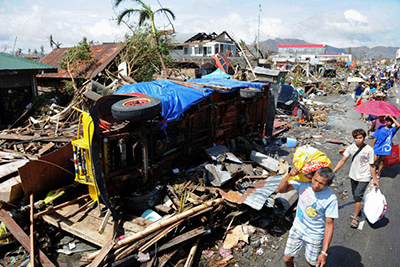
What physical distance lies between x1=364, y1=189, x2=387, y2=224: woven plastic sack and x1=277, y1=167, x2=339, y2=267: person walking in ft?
8.98

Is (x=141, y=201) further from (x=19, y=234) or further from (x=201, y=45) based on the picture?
(x=201, y=45)

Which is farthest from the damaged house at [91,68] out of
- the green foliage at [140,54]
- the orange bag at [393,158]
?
the orange bag at [393,158]

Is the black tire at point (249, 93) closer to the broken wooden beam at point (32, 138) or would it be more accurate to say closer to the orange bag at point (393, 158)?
the orange bag at point (393, 158)

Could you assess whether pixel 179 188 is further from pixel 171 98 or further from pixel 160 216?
pixel 171 98

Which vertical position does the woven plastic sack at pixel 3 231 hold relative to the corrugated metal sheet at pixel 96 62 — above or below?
below

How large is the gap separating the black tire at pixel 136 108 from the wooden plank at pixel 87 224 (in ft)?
6.48

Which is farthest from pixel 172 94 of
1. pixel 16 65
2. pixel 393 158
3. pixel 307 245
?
pixel 16 65

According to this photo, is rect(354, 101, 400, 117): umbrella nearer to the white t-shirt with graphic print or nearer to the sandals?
the white t-shirt with graphic print

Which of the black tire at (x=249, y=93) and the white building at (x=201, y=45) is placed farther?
the white building at (x=201, y=45)

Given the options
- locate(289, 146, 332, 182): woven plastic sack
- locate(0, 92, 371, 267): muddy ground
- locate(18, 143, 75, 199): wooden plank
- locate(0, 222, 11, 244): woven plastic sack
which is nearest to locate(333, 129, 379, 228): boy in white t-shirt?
locate(0, 92, 371, 267): muddy ground

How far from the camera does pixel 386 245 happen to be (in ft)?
15.6

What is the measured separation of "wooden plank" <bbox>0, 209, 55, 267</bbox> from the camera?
416 centimetres

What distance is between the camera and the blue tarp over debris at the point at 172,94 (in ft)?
18.8

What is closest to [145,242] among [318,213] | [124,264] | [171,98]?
[124,264]
